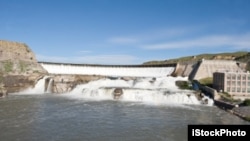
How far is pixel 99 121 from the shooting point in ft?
90.1

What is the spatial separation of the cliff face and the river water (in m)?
17.0

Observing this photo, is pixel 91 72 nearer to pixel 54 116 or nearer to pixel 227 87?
pixel 227 87

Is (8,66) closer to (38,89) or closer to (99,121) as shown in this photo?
(38,89)

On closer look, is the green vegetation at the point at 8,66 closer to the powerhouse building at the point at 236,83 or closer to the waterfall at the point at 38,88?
the waterfall at the point at 38,88

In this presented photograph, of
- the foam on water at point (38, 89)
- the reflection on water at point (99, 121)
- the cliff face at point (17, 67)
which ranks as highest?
the cliff face at point (17, 67)

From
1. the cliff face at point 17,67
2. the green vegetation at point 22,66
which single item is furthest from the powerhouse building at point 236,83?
the green vegetation at point 22,66

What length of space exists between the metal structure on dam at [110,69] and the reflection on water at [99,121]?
3026cm

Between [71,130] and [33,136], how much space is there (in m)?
3.01

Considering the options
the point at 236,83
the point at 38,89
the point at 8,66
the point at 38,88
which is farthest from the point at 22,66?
the point at 236,83

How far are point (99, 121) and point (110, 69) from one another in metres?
42.8

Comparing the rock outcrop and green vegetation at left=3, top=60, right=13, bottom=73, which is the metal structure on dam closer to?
green vegetation at left=3, top=60, right=13, bottom=73

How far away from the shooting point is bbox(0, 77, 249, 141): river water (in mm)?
22344

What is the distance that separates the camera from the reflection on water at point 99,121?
22328 millimetres

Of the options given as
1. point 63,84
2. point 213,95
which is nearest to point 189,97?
point 213,95
